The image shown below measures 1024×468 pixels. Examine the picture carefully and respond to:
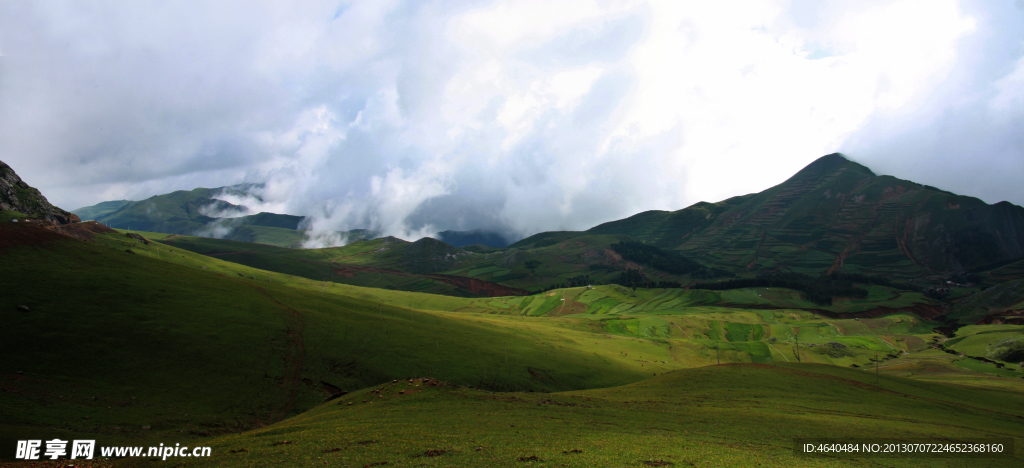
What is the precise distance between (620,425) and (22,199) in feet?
638

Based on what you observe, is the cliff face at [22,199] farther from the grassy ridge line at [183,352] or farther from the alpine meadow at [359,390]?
the grassy ridge line at [183,352]

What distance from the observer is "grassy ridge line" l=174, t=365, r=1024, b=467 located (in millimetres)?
25172

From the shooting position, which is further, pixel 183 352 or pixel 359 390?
pixel 183 352

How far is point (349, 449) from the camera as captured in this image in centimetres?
2566

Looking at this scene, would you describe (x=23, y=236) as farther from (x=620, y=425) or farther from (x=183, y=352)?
(x=620, y=425)

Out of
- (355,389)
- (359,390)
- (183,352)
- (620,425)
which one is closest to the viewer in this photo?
(620,425)

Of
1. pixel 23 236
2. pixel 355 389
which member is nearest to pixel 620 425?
pixel 355 389

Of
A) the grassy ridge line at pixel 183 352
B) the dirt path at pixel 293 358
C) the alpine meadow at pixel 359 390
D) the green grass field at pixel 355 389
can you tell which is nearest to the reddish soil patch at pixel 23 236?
the alpine meadow at pixel 359 390

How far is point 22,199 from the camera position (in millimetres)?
134000

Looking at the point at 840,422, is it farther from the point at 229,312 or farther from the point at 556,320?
the point at 556,320

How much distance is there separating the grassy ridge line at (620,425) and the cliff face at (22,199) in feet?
520

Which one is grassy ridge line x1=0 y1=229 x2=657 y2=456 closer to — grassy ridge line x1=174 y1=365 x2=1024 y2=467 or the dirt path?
the dirt path

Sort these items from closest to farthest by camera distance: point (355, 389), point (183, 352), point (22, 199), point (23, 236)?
point (183, 352) → point (355, 389) → point (23, 236) → point (22, 199)

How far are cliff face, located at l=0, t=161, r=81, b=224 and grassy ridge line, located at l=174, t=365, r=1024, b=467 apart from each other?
158 metres
